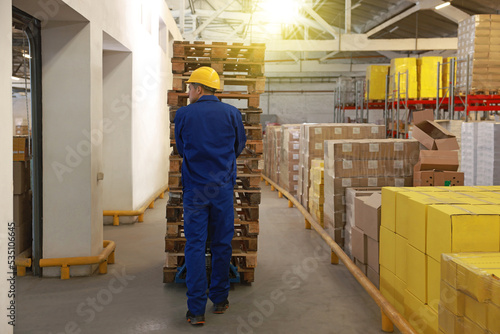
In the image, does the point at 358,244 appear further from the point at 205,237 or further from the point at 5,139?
the point at 5,139

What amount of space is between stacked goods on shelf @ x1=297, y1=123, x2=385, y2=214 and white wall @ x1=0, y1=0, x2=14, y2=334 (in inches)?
229

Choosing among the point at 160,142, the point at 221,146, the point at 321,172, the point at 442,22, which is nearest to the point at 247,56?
the point at 221,146

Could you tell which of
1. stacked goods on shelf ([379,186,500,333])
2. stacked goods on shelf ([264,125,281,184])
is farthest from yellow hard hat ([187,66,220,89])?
stacked goods on shelf ([264,125,281,184])

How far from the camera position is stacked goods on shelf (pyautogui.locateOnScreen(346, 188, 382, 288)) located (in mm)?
4684

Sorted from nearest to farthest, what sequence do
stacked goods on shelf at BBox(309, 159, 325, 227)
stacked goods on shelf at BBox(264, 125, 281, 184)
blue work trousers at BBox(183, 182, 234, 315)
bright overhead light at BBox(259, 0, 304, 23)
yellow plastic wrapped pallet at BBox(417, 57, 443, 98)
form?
1. blue work trousers at BBox(183, 182, 234, 315)
2. stacked goods on shelf at BBox(309, 159, 325, 227)
3. stacked goods on shelf at BBox(264, 125, 281, 184)
4. yellow plastic wrapped pallet at BBox(417, 57, 443, 98)
5. bright overhead light at BBox(259, 0, 304, 23)

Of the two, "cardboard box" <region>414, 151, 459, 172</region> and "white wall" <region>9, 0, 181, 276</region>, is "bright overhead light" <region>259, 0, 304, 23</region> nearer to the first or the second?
"white wall" <region>9, 0, 181, 276</region>

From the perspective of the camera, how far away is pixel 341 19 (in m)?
23.3

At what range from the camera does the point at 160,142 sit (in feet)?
38.9

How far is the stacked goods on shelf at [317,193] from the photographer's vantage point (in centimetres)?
732

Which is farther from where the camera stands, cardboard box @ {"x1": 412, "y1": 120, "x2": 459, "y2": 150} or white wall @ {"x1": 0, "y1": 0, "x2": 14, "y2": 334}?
cardboard box @ {"x1": 412, "y1": 120, "x2": 459, "y2": 150}

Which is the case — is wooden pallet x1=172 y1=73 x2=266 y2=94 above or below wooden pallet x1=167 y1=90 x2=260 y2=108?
above

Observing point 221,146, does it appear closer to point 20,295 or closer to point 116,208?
point 20,295

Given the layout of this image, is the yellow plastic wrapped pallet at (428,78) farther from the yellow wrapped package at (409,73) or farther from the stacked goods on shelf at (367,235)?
the stacked goods on shelf at (367,235)

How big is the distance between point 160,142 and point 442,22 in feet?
38.6
